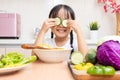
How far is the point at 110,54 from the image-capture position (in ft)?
2.79

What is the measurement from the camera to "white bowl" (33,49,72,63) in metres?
1.08

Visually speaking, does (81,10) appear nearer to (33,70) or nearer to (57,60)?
(57,60)

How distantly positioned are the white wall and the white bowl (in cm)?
159

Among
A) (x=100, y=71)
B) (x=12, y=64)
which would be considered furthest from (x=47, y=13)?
(x=100, y=71)

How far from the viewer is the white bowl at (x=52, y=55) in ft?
3.53

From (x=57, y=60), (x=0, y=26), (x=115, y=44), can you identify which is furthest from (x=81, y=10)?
(x=115, y=44)

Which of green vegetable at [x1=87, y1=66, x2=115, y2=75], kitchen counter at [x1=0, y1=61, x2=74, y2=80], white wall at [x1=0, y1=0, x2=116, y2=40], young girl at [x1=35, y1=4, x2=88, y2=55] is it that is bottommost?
kitchen counter at [x1=0, y1=61, x2=74, y2=80]

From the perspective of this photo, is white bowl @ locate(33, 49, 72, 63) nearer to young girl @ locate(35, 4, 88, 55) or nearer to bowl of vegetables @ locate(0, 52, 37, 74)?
bowl of vegetables @ locate(0, 52, 37, 74)

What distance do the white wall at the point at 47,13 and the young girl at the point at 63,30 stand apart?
2.85 ft

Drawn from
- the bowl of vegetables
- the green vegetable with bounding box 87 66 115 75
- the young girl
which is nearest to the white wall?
the young girl

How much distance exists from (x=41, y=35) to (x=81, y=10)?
116 centimetres

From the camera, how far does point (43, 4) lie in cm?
267

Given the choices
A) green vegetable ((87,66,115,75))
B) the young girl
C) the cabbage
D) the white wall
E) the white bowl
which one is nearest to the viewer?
green vegetable ((87,66,115,75))

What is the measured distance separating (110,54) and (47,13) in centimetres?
190
